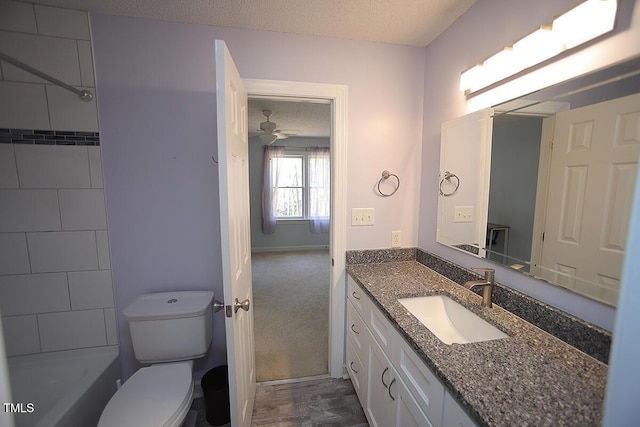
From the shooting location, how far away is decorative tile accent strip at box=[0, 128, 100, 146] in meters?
1.45

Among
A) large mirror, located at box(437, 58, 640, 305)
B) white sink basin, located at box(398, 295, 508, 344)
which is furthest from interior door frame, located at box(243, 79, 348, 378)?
large mirror, located at box(437, 58, 640, 305)

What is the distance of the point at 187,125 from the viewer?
159cm

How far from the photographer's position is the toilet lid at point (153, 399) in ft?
3.61

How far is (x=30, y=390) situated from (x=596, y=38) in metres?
3.17

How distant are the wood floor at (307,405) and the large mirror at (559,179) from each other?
4.15ft

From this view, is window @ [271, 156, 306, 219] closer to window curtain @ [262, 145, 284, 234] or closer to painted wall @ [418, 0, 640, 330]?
window curtain @ [262, 145, 284, 234]

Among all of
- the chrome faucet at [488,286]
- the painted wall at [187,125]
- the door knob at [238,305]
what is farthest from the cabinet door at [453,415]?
the painted wall at [187,125]

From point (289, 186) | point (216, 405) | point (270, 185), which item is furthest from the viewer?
point (289, 186)

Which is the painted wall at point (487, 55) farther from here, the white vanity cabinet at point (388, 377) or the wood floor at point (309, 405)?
the wood floor at point (309, 405)

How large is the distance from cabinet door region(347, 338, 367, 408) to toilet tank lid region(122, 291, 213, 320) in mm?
985

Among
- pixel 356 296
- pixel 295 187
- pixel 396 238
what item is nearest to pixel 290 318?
pixel 356 296

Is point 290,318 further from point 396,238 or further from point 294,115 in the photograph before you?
point 294,115

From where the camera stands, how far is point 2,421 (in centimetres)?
35

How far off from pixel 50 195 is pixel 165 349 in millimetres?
1156
